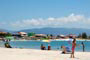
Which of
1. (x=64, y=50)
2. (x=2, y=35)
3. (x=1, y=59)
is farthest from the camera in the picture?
(x=2, y=35)

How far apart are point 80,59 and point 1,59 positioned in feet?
18.4

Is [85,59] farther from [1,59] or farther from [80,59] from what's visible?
[1,59]

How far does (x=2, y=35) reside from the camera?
19412cm

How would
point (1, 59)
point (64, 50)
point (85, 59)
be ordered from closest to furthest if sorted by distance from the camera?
point (1, 59), point (85, 59), point (64, 50)

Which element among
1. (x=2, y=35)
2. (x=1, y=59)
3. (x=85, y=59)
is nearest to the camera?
(x=1, y=59)

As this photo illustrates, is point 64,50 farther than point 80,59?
Yes

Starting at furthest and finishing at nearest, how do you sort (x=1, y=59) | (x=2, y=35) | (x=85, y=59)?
(x=2, y=35)
(x=85, y=59)
(x=1, y=59)

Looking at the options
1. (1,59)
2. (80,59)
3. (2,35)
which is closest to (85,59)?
(80,59)

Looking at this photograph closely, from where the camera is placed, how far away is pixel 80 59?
60.5ft

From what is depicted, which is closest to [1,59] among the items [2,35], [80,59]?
[80,59]

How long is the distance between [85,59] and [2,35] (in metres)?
179

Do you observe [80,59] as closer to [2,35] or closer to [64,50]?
[64,50]

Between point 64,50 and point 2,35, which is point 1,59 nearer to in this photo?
point 64,50

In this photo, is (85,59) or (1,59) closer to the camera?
(1,59)
